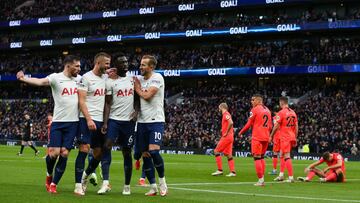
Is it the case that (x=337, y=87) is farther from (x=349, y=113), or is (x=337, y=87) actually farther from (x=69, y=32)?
(x=69, y=32)

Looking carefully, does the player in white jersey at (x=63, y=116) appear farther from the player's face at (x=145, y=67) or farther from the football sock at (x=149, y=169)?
the football sock at (x=149, y=169)

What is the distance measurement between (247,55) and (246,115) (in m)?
10.4

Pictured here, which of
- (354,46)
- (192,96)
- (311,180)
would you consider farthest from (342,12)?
(311,180)

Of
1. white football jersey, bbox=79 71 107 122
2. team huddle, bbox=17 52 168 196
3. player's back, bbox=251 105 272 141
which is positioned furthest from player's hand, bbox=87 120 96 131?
player's back, bbox=251 105 272 141

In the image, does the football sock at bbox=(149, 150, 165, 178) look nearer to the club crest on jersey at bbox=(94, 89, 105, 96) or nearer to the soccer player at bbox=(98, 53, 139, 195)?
the soccer player at bbox=(98, 53, 139, 195)

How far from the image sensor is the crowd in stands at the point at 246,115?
50.6m

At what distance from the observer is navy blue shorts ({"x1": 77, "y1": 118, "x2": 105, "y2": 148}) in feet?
48.5

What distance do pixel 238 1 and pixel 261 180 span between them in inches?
1953

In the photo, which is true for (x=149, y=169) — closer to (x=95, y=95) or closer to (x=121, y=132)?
(x=121, y=132)

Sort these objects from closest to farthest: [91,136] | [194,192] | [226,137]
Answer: [91,136], [194,192], [226,137]

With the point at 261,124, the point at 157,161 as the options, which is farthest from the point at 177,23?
the point at 157,161

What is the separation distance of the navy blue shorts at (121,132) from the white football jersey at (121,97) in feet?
0.45

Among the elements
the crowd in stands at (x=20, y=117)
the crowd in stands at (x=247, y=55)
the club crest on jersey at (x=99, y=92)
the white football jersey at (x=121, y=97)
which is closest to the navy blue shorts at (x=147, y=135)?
the white football jersey at (x=121, y=97)

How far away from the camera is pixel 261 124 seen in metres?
20.5
